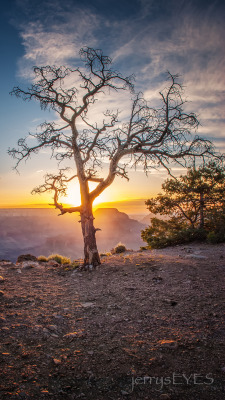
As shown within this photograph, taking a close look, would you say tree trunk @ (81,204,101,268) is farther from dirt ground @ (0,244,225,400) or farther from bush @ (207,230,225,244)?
bush @ (207,230,225,244)

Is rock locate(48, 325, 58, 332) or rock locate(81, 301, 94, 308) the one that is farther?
rock locate(81, 301, 94, 308)

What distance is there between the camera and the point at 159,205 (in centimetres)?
1827

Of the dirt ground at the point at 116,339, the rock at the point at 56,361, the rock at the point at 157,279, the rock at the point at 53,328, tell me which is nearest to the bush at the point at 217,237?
the dirt ground at the point at 116,339

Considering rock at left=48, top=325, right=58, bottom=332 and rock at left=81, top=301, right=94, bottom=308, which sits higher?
rock at left=48, top=325, right=58, bottom=332

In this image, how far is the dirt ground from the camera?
8.26ft

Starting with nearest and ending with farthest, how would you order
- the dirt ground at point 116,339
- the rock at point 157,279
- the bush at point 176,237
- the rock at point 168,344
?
the dirt ground at point 116,339 < the rock at point 168,344 < the rock at point 157,279 < the bush at point 176,237

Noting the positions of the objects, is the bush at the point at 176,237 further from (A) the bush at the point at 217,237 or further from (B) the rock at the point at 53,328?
(B) the rock at the point at 53,328

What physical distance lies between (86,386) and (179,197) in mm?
16802

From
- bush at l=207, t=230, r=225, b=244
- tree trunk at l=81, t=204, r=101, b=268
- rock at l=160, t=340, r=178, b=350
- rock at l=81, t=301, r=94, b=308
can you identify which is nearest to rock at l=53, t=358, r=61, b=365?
rock at l=160, t=340, r=178, b=350

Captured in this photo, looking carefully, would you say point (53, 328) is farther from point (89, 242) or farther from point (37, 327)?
point (89, 242)

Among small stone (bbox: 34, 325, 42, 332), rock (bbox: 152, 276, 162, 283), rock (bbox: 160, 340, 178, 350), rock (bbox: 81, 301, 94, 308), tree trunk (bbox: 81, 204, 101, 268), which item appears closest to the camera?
rock (bbox: 160, 340, 178, 350)

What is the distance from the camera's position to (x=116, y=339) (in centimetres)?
364

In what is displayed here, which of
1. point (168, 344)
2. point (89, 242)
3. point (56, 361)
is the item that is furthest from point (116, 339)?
point (89, 242)

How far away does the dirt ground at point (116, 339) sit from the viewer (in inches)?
99.1
